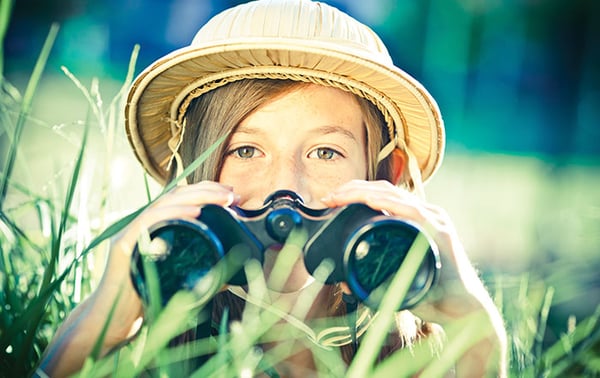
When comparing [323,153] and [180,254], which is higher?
[323,153]

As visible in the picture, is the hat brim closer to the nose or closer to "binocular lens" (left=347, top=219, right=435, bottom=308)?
the nose

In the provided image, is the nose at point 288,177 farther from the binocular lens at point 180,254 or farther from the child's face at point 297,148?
the binocular lens at point 180,254

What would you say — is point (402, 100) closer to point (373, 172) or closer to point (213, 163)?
point (373, 172)

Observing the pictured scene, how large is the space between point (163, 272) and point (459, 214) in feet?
6.37

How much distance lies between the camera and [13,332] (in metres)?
1.08

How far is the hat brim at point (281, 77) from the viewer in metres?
1.66

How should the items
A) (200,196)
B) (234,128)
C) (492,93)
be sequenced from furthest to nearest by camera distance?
(492,93)
(234,128)
(200,196)

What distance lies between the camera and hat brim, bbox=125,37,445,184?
1.66 m

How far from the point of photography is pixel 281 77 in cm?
177

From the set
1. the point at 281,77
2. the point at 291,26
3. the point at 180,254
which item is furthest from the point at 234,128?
the point at 180,254

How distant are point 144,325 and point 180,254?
137 millimetres

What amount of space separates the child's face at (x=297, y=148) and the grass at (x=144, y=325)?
0.91 feet

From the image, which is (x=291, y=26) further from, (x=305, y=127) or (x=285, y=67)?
(x=305, y=127)

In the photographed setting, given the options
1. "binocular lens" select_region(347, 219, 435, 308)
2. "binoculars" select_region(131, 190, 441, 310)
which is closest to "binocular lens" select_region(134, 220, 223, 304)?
"binoculars" select_region(131, 190, 441, 310)
